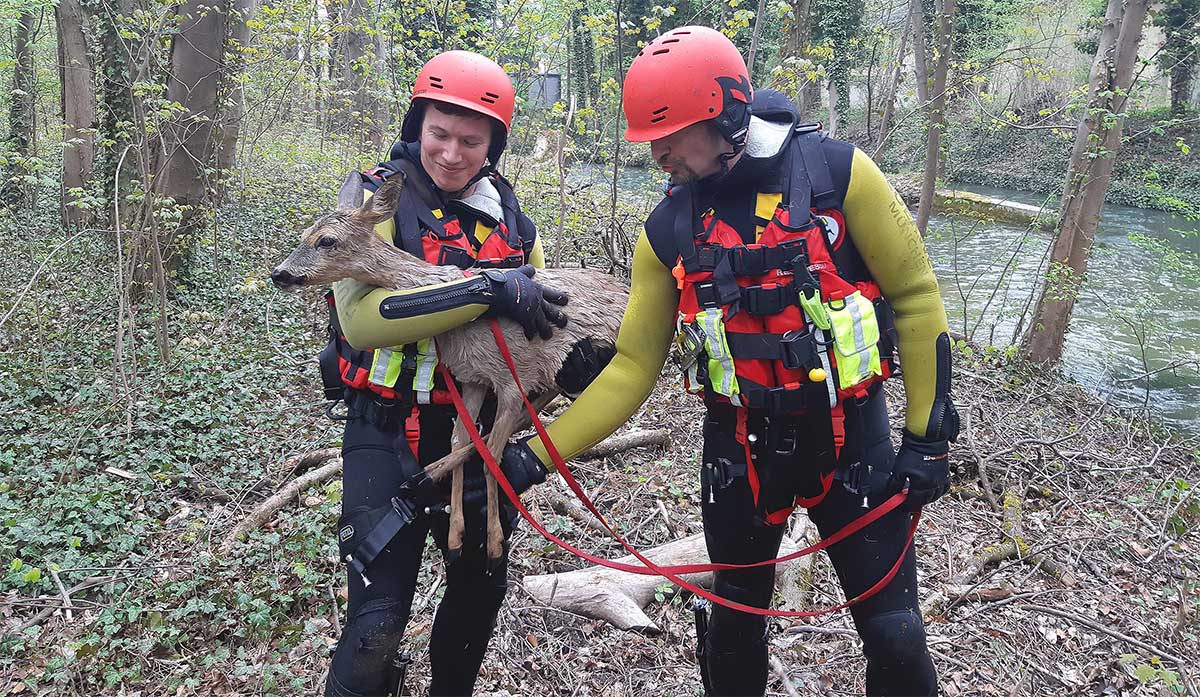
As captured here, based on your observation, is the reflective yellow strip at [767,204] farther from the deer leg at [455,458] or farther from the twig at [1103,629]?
the twig at [1103,629]

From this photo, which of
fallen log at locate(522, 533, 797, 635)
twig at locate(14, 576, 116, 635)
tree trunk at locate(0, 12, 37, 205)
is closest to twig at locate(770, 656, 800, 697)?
fallen log at locate(522, 533, 797, 635)

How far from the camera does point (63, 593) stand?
4.53 metres

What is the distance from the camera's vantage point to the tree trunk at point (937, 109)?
11.2 metres

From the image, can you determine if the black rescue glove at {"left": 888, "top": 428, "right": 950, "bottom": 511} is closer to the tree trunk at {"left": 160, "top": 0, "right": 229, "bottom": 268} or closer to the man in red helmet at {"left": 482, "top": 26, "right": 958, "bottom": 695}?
the man in red helmet at {"left": 482, "top": 26, "right": 958, "bottom": 695}

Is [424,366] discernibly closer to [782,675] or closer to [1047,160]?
[782,675]

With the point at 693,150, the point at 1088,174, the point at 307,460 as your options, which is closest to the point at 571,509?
the point at 307,460

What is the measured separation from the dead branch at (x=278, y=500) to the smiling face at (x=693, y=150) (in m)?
4.21

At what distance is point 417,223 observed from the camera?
9.95ft

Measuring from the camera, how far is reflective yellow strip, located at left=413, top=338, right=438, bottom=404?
2.89m

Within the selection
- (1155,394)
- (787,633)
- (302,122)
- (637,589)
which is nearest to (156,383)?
(637,589)

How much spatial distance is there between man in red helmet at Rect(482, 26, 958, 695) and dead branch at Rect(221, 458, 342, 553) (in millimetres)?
3259

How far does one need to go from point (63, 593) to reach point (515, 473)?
3.57 meters

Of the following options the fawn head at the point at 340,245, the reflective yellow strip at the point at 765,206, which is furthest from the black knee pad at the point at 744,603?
the fawn head at the point at 340,245

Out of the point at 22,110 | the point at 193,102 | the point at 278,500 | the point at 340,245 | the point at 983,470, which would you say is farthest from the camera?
the point at 22,110
